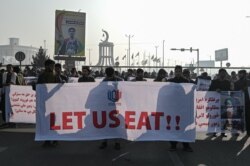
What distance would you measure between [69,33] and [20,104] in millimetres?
25237

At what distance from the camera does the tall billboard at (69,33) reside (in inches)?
1522

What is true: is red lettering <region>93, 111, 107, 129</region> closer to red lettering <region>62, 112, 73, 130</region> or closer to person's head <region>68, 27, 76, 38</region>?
red lettering <region>62, 112, 73, 130</region>

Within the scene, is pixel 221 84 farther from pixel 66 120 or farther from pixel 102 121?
pixel 66 120

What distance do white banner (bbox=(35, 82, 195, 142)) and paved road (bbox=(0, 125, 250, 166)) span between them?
15.3 inches

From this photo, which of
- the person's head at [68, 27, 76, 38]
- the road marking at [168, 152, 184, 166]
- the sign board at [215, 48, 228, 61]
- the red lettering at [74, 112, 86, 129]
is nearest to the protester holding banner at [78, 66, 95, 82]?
the red lettering at [74, 112, 86, 129]

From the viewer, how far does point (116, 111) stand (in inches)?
410

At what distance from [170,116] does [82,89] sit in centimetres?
209

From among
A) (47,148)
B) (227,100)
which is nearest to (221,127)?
(227,100)

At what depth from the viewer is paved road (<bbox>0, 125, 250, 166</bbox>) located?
907cm

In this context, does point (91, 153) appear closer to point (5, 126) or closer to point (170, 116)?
point (170, 116)

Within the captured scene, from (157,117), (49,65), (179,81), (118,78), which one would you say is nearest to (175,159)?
(157,117)

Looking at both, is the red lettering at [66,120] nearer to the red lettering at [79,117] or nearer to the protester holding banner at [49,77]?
the red lettering at [79,117]

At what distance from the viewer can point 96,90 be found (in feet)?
34.7

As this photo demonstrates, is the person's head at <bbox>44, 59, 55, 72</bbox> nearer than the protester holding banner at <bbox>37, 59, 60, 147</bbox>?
No
